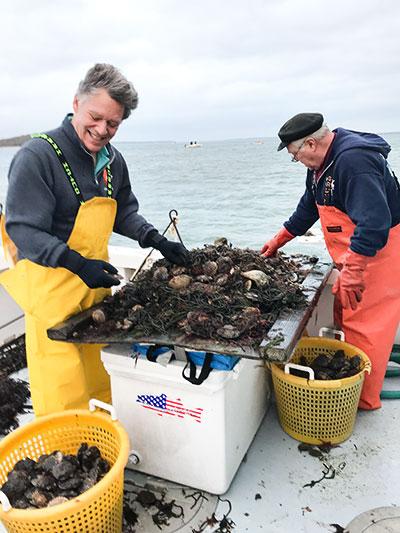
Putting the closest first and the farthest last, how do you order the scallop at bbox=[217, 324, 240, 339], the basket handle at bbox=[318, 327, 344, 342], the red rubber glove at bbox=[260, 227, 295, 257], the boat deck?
the scallop at bbox=[217, 324, 240, 339]
the boat deck
the basket handle at bbox=[318, 327, 344, 342]
the red rubber glove at bbox=[260, 227, 295, 257]

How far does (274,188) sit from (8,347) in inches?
748

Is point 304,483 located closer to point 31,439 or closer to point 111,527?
point 111,527

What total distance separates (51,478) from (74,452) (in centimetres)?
26

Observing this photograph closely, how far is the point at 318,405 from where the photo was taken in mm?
2266

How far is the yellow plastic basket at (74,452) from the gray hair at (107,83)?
137 centimetres

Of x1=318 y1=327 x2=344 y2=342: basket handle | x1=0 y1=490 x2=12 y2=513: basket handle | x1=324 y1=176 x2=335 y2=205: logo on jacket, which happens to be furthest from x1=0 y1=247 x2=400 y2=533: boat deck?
x1=324 y1=176 x2=335 y2=205: logo on jacket

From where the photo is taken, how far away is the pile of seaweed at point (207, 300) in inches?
73.8

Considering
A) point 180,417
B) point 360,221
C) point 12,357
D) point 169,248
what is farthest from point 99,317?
point 12,357

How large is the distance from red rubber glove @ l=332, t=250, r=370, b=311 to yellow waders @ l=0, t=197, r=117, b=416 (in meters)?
1.22

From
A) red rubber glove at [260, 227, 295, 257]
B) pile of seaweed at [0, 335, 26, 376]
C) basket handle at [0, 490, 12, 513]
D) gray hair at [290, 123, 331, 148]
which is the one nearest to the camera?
basket handle at [0, 490, 12, 513]

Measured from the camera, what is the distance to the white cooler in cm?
191

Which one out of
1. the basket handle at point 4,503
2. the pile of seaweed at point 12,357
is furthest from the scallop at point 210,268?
the pile of seaweed at point 12,357

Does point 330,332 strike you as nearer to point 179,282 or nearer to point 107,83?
point 179,282

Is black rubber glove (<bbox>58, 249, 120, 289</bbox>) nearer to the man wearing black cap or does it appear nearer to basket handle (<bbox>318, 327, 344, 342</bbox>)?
the man wearing black cap
